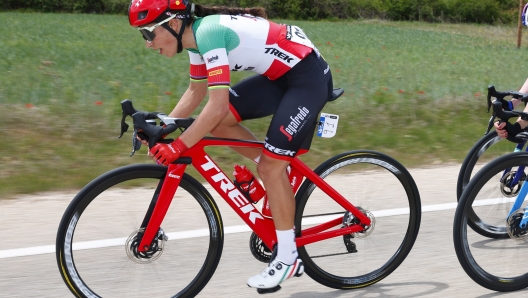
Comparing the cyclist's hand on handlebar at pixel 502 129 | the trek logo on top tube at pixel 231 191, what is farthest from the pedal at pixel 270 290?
the cyclist's hand on handlebar at pixel 502 129

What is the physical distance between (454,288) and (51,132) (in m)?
5.02

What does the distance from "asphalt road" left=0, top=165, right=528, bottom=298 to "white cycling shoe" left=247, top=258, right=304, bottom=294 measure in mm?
177

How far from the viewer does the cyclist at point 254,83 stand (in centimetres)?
364

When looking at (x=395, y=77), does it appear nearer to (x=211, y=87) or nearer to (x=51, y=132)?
(x=51, y=132)

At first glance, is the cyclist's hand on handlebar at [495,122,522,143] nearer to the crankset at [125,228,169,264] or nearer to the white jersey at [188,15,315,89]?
the white jersey at [188,15,315,89]

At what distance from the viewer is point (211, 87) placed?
144 inches

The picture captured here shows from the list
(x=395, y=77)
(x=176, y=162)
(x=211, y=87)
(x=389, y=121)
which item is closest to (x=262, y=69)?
(x=211, y=87)

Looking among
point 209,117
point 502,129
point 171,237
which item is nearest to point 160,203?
point 171,237

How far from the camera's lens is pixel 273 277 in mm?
4023

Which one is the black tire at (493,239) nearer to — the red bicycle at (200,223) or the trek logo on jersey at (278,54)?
the red bicycle at (200,223)

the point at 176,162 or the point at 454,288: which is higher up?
the point at 176,162

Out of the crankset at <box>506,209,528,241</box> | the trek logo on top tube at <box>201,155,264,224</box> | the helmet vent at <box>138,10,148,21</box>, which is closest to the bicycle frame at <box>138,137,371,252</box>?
the trek logo on top tube at <box>201,155,264,224</box>

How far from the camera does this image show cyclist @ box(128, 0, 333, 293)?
364 centimetres

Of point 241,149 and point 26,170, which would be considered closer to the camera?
point 241,149
